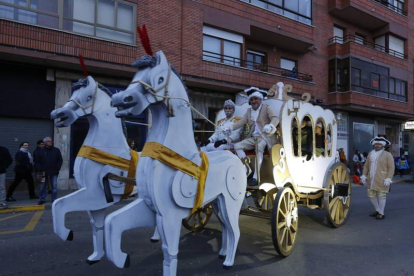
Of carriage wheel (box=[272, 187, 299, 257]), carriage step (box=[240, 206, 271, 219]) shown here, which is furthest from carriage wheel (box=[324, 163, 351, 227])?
carriage step (box=[240, 206, 271, 219])

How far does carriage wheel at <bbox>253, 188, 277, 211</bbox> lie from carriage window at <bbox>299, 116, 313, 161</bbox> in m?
1.13

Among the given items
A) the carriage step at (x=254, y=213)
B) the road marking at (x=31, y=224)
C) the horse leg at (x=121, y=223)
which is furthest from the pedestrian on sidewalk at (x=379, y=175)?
the road marking at (x=31, y=224)

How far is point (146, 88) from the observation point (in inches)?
110

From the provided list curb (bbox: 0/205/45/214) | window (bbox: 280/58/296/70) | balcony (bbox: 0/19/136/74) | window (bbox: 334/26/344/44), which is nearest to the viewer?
curb (bbox: 0/205/45/214)

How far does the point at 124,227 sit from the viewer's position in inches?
111

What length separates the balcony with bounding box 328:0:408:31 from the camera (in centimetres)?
1786

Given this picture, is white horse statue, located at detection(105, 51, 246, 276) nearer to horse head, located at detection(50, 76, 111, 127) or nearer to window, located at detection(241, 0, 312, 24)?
horse head, located at detection(50, 76, 111, 127)

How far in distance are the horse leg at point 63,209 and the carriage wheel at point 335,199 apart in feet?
13.9

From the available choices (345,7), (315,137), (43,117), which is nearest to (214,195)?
(315,137)

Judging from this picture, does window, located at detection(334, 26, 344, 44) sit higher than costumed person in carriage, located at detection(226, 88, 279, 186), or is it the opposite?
window, located at detection(334, 26, 344, 44)

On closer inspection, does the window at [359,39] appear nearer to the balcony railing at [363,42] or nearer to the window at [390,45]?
the balcony railing at [363,42]

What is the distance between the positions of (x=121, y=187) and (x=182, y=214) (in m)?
1.25

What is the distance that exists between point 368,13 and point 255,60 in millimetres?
8512

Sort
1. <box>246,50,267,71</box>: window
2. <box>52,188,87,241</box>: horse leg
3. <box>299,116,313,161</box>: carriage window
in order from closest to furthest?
<box>52,188,87,241</box>: horse leg → <box>299,116,313,161</box>: carriage window → <box>246,50,267,71</box>: window
